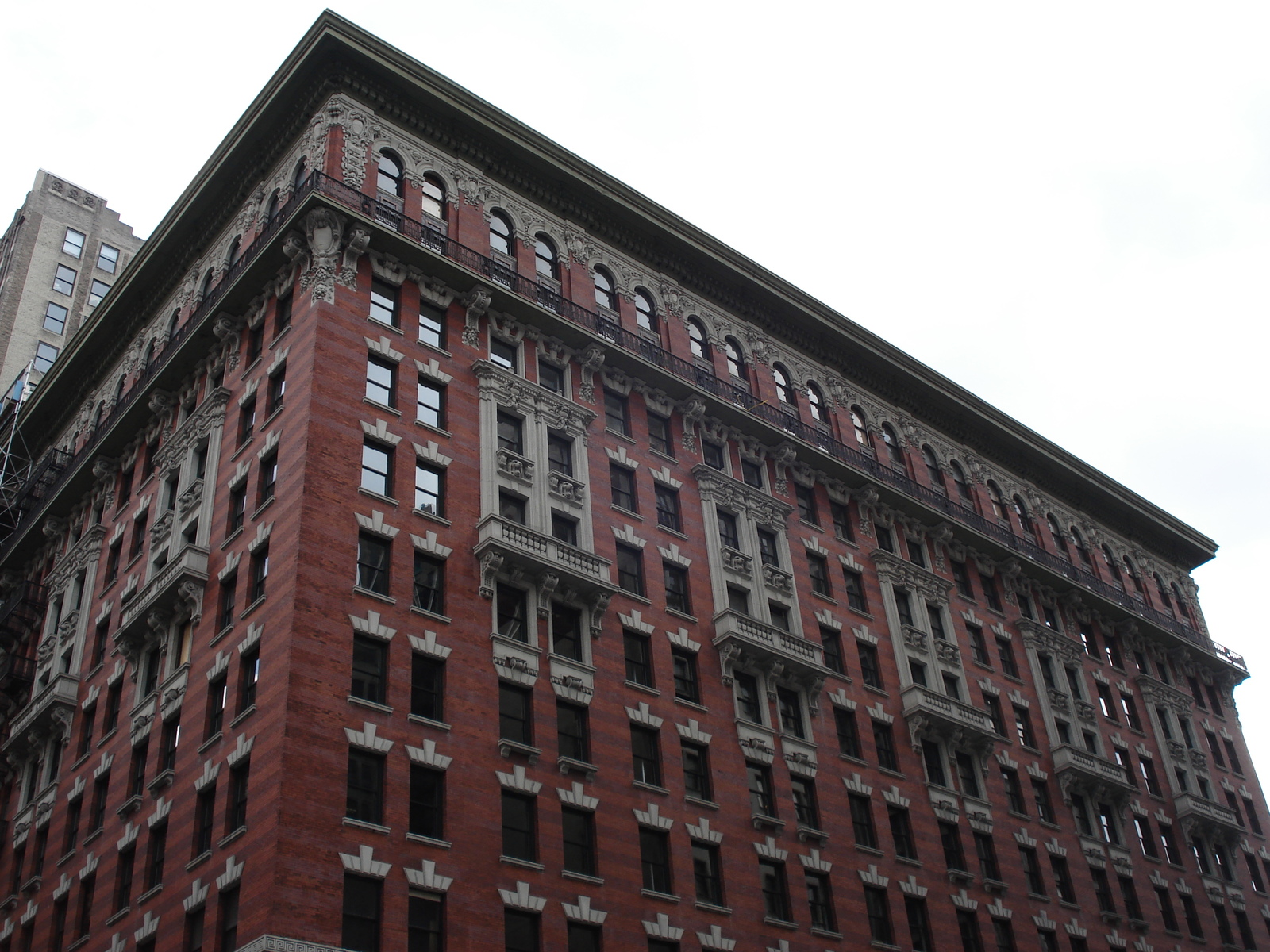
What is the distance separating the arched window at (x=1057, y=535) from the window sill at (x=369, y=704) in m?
45.7

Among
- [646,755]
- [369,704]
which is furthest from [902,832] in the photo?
[369,704]

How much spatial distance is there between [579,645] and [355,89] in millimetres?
23412

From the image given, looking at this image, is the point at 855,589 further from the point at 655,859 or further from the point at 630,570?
the point at 655,859

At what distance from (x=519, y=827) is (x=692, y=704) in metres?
9.14

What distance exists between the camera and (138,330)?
5956cm

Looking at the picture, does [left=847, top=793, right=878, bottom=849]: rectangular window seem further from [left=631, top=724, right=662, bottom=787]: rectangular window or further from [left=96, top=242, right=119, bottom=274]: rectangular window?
[left=96, top=242, right=119, bottom=274]: rectangular window

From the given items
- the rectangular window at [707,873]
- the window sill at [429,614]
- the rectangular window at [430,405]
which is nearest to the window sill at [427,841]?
the window sill at [429,614]

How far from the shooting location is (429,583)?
40.3m

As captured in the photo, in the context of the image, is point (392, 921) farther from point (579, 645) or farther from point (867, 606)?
point (867, 606)

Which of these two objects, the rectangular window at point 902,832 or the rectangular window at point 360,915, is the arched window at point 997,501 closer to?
the rectangular window at point 902,832

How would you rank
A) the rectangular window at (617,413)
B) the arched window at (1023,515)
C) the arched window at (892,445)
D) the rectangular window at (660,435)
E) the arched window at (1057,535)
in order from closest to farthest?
the rectangular window at (617,413)
the rectangular window at (660,435)
the arched window at (892,445)
the arched window at (1023,515)
the arched window at (1057,535)

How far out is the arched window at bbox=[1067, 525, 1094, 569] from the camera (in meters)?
73.0

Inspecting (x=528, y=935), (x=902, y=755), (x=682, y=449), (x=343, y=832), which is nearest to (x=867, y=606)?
(x=902, y=755)

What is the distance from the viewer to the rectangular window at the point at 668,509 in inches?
1950
